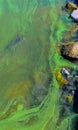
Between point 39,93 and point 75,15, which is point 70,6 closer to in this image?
point 75,15

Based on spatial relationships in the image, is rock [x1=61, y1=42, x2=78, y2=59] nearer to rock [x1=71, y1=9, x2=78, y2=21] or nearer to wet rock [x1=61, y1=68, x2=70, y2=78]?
wet rock [x1=61, y1=68, x2=70, y2=78]

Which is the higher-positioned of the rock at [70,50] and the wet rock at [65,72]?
the rock at [70,50]

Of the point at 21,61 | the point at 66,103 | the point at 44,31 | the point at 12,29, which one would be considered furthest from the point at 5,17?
the point at 66,103

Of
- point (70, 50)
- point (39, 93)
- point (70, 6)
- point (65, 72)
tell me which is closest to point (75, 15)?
point (70, 6)

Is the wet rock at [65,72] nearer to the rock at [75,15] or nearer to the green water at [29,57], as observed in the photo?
the green water at [29,57]

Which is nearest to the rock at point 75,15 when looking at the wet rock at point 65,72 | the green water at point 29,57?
the green water at point 29,57
